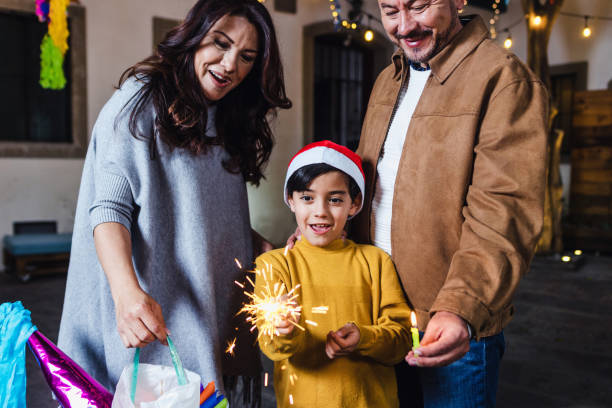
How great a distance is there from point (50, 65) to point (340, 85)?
13.8 feet

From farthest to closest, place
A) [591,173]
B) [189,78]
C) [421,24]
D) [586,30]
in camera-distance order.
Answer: [586,30] < [591,173] < [189,78] < [421,24]

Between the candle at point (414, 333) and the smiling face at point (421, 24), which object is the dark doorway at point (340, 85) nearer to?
the smiling face at point (421, 24)

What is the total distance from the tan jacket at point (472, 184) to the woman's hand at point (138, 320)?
2.03ft

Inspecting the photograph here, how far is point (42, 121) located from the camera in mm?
6086

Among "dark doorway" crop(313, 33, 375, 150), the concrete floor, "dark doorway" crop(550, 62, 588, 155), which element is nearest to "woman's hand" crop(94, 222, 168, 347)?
the concrete floor

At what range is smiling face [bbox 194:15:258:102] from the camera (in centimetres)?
149

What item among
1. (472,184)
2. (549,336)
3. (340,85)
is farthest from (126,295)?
(340,85)

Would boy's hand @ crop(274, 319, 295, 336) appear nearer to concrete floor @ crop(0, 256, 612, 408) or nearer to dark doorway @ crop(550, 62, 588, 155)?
concrete floor @ crop(0, 256, 612, 408)

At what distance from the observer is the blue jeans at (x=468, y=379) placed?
1.33m

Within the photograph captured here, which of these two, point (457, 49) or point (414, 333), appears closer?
point (414, 333)

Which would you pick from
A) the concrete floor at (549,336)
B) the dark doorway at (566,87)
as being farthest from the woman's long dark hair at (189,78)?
the dark doorway at (566,87)

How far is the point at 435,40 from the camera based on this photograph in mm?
1309

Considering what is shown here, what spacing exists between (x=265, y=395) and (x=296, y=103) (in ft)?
17.0

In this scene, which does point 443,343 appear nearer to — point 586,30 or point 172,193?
point 172,193
